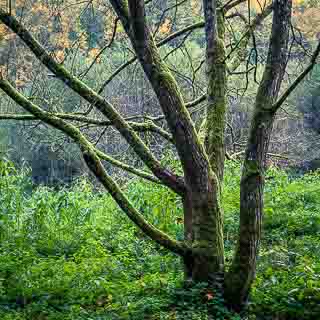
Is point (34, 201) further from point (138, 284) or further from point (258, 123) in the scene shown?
point (258, 123)

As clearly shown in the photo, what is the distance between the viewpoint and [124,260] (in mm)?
6098

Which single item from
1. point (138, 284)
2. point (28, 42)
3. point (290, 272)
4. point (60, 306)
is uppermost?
point (28, 42)

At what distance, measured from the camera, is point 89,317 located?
14.2ft

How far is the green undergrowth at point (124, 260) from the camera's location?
4.53 meters

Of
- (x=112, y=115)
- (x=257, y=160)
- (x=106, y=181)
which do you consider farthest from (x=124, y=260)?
(x=257, y=160)

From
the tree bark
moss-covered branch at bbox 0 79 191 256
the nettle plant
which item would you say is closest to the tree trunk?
the nettle plant

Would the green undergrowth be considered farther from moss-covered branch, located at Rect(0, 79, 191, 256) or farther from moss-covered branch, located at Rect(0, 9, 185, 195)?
moss-covered branch, located at Rect(0, 9, 185, 195)

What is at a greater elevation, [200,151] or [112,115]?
[112,115]

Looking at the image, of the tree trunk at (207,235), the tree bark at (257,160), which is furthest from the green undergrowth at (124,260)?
the tree bark at (257,160)

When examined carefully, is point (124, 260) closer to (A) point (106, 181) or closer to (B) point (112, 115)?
(A) point (106, 181)

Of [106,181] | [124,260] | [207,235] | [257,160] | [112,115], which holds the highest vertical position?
[112,115]

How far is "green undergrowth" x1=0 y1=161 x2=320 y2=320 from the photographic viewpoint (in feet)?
14.9

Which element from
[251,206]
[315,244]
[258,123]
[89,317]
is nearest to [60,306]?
[89,317]

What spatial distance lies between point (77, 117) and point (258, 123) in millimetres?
2066
